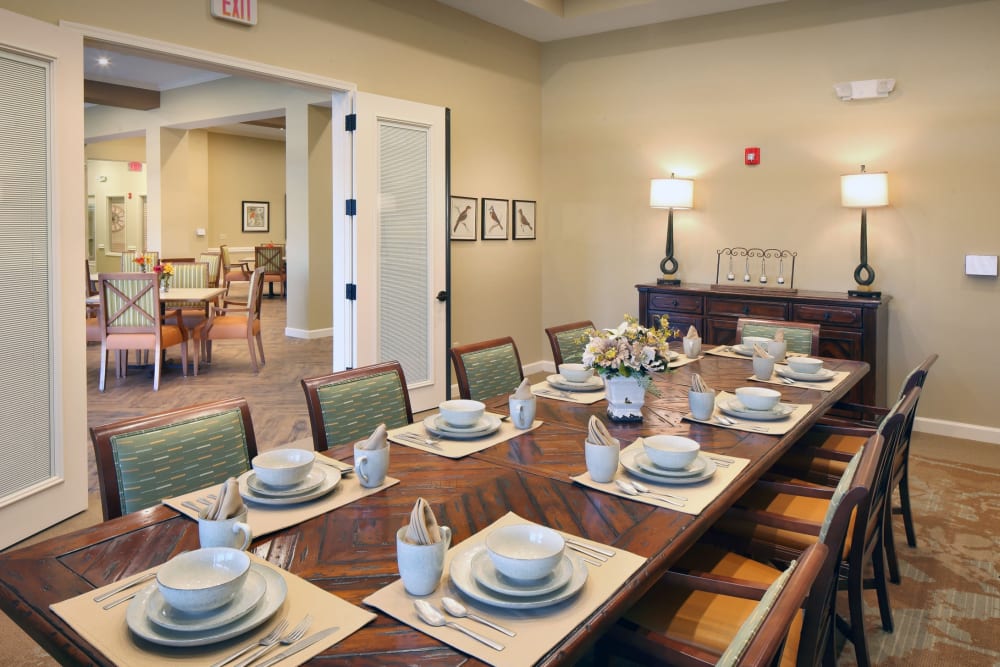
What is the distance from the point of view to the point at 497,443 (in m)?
2.20

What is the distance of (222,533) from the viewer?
138 cm

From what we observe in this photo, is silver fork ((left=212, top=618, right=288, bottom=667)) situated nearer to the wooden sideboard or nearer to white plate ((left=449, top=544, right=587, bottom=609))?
white plate ((left=449, top=544, right=587, bottom=609))

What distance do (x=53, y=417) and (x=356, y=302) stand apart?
193 cm

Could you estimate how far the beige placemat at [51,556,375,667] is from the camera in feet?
3.61

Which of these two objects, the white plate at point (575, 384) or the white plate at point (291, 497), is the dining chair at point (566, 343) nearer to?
the white plate at point (575, 384)

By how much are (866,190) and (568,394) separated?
3061 millimetres

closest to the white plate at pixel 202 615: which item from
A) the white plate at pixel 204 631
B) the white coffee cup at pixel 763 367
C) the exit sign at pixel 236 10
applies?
the white plate at pixel 204 631

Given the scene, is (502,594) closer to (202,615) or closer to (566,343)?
(202,615)

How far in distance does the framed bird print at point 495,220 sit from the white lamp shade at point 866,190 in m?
2.68

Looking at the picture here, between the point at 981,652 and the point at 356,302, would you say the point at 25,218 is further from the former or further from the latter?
the point at 981,652

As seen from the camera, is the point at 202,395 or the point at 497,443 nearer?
the point at 497,443

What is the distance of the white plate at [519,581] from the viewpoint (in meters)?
1.26

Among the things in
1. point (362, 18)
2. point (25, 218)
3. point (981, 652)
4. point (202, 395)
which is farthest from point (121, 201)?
point (981, 652)

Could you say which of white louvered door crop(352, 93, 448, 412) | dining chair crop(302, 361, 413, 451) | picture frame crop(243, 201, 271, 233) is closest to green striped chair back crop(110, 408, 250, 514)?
dining chair crop(302, 361, 413, 451)
